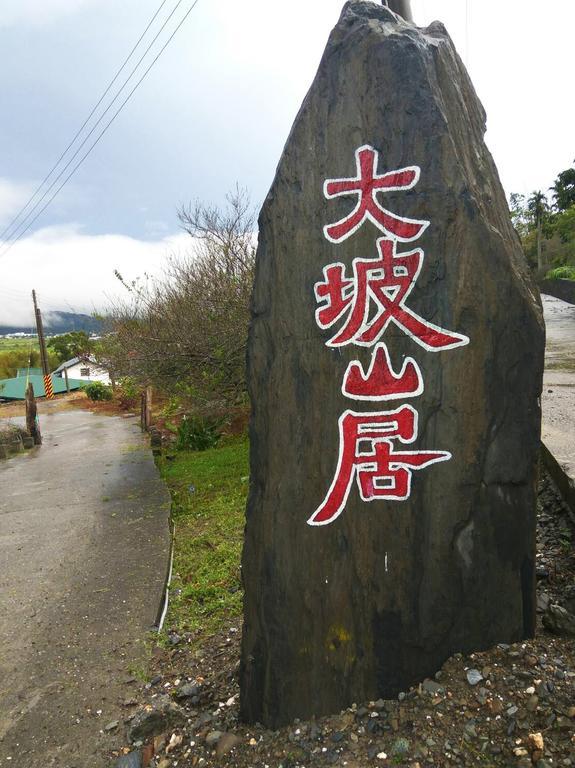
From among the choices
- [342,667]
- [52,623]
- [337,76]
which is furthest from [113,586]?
[337,76]

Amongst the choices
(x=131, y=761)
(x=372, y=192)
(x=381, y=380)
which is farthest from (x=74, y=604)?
(x=372, y=192)

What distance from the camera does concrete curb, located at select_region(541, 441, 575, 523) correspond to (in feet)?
12.7

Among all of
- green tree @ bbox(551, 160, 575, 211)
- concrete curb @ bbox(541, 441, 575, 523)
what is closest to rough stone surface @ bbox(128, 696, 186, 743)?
concrete curb @ bbox(541, 441, 575, 523)

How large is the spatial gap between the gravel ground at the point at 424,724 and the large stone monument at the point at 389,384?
0.11 m

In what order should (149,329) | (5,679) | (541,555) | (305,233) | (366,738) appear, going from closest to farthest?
(366,738) < (305,233) < (5,679) < (541,555) < (149,329)

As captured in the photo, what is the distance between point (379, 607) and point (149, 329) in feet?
27.5

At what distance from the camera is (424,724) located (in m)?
2.18

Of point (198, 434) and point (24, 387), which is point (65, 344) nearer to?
point (24, 387)

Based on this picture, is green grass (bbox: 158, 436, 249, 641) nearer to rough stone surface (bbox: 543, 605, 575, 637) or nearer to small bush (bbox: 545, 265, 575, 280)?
rough stone surface (bbox: 543, 605, 575, 637)

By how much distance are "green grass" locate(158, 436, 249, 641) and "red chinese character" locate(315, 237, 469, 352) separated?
242 cm

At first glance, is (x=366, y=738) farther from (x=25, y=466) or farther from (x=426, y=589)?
(x=25, y=466)

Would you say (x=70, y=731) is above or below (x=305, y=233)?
below

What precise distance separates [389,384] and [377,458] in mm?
322

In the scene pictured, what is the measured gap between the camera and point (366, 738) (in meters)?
2.22
